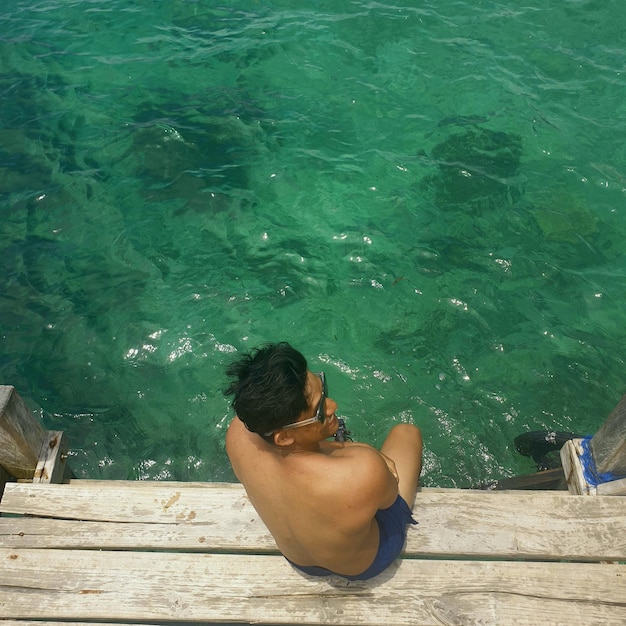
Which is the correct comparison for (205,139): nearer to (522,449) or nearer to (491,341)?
(491,341)

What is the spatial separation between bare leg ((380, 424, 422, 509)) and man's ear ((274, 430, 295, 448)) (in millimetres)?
1055

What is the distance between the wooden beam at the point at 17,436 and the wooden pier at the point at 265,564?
168 mm

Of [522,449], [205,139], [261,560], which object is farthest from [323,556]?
[205,139]

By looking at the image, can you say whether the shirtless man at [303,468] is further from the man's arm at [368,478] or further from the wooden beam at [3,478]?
the wooden beam at [3,478]

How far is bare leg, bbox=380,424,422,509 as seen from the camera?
131 inches

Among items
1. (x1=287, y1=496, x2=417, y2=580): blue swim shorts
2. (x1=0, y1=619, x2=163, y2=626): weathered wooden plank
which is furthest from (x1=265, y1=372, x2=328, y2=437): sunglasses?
(x1=0, y1=619, x2=163, y2=626): weathered wooden plank

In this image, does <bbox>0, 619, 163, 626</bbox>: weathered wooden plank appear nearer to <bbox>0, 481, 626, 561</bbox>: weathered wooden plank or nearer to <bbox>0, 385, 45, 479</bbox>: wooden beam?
<bbox>0, 481, 626, 561</bbox>: weathered wooden plank

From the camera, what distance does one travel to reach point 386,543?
2982 millimetres

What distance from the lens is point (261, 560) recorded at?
3.18m

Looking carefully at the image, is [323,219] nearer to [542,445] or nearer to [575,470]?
[542,445]

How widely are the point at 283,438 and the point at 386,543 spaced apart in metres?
0.92

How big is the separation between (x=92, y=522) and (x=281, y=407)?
→ 1.73 m

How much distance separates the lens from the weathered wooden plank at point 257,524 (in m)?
3.22

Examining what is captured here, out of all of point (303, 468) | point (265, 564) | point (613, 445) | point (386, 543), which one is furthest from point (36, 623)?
point (613, 445)
